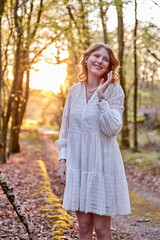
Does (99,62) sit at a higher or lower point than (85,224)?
higher

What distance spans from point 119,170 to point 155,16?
707 centimetres

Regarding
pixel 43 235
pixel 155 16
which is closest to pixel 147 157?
pixel 155 16

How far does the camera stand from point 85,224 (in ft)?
8.79

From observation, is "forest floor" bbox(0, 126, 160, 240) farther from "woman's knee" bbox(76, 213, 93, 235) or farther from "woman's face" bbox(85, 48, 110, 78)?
"woman's face" bbox(85, 48, 110, 78)

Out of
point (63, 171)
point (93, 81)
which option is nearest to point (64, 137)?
point (63, 171)

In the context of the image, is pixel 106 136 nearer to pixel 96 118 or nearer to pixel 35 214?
pixel 96 118

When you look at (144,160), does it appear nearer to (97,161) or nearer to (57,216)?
(57,216)

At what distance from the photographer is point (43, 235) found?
405cm

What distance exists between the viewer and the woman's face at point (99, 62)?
2781mm

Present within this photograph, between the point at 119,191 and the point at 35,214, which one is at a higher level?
the point at 119,191

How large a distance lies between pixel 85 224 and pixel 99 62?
1.58m

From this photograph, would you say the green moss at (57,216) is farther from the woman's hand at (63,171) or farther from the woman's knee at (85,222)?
the woman's hand at (63,171)

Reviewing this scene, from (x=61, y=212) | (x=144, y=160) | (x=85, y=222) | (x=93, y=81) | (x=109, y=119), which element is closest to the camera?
(x=109, y=119)

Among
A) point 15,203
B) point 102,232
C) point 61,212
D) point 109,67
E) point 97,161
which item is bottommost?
point 61,212
